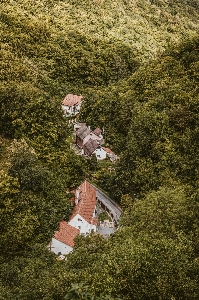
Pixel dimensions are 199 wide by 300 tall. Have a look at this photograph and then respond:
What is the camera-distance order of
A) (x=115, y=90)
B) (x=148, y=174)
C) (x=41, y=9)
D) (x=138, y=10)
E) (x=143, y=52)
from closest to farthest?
(x=148, y=174), (x=115, y=90), (x=41, y=9), (x=143, y=52), (x=138, y=10)

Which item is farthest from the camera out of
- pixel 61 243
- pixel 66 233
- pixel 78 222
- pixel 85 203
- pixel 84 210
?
pixel 85 203

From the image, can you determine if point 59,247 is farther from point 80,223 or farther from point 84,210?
point 84,210

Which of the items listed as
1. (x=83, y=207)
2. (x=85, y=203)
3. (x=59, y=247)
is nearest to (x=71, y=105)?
(x=85, y=203)

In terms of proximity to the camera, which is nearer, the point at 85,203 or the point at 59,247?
the point at 59,247

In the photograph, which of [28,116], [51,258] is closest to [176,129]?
[28,116]

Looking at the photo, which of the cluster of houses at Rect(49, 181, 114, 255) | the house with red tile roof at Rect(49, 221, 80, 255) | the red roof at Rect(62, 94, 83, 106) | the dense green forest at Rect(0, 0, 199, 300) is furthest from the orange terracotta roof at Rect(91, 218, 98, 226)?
the red roof at Rect(62, 94, 83, 106)

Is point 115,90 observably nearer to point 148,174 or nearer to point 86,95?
point 86,95

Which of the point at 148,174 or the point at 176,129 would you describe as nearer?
the point at 148,174
